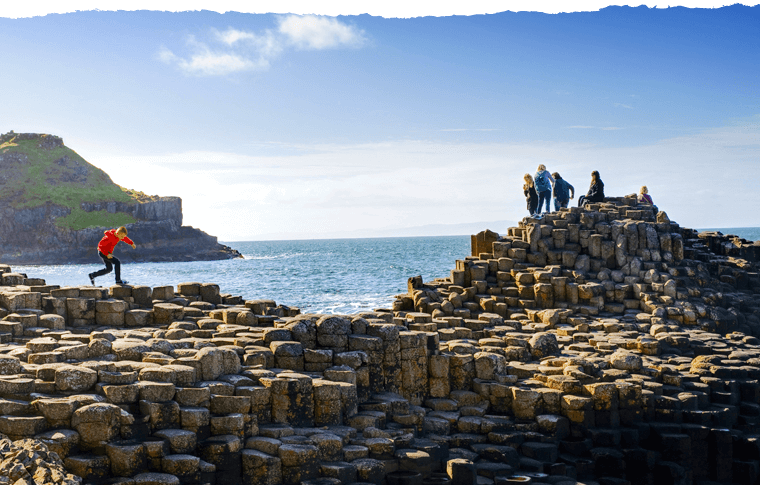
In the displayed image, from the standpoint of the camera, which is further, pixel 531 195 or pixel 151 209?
pixel 151 209

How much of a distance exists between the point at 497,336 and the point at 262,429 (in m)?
9.70

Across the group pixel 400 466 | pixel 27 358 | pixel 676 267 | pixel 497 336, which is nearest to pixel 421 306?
pixel 497 336

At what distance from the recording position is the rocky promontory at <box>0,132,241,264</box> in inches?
3935

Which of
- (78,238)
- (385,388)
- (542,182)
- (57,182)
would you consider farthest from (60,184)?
(385,388)

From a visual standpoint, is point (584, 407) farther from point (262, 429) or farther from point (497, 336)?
point (262, 429)

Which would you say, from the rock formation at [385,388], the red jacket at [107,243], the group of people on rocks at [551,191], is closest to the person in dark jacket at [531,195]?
the group of people on rocks at [551,191]

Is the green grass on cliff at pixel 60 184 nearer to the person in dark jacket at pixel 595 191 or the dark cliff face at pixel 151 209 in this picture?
the dark cliff face at pixel 151 209

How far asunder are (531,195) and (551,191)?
2.93 feet

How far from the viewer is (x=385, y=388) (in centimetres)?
1430

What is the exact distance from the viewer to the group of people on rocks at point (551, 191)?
25969 mm

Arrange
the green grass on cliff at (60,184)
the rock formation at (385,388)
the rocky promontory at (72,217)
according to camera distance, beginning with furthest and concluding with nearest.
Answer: the green grass on cliff at (60,184) → the rocky promontory at (72,217) → the rock formation at (385,388)

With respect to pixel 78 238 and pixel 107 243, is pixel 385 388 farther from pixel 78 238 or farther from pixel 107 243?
pixel 78 238

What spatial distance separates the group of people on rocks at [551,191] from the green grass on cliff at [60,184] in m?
91.4

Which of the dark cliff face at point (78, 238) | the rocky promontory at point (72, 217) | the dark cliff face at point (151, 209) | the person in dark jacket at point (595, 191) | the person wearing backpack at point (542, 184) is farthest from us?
the dark cliff face at point (151, 209)
